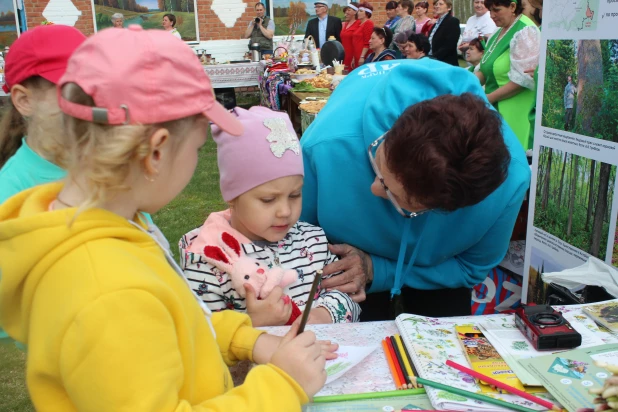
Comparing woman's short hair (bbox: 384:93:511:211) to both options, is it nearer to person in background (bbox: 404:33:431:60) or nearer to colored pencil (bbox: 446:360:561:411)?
colored pencil (bbox: 446:360:561:411)

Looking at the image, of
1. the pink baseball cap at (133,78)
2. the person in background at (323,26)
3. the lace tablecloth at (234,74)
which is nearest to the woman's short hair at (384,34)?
the lace tablecloth at (234,74)

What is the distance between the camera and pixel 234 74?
10.4m

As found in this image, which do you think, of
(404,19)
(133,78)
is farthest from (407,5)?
(133,78)

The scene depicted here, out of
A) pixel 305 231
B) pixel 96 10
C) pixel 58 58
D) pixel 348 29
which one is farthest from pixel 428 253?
pixel 96 10

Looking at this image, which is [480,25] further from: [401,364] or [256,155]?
[401,364]

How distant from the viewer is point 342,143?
6.28ft

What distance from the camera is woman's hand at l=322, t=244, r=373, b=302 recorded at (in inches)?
74.8

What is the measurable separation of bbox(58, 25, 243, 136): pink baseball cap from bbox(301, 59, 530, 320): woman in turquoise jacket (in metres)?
→ 0.82

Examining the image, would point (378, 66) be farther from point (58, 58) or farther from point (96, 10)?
point (96, 10)

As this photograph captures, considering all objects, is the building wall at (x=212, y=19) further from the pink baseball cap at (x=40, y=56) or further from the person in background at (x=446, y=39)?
the pink baseball cap at (x=40, y=56)

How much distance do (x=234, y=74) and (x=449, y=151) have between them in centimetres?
933

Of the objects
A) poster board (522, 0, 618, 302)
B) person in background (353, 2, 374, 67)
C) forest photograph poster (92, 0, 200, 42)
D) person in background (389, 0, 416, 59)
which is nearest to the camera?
poster board (522, 0, 618, 302)

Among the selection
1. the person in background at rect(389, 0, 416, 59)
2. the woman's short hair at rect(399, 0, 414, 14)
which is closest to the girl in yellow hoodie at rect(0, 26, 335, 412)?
the person in background at rect(389, 0, 416, 59)

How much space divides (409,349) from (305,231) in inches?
26.8
